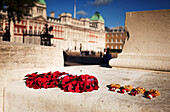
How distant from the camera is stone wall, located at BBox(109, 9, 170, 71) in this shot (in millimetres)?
4512

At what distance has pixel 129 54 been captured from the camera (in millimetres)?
5066

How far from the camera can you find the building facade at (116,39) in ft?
254

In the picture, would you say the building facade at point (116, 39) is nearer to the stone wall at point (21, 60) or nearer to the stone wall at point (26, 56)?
the stone wall at point (26, 56)

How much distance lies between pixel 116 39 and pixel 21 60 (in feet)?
256

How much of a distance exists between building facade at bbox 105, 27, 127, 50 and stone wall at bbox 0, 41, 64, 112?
245ft

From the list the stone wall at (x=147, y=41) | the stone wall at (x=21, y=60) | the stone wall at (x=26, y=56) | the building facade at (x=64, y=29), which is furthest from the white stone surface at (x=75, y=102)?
the building facade at (x=64, y=29)

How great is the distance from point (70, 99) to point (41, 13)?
55.6m

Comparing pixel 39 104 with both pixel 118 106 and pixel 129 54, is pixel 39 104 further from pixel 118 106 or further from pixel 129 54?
pixel 129 54

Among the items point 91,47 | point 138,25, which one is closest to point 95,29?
point 91,47

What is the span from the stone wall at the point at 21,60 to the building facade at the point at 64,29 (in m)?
37.8

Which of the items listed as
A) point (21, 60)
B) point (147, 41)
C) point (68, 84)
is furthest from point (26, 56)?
point (147, 41)

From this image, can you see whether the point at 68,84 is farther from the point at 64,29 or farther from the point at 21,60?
the point at 64,29

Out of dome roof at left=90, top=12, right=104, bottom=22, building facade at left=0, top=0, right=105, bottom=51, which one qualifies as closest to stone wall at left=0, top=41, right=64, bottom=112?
building facade at left=0, top=0, right=105, bottom=51

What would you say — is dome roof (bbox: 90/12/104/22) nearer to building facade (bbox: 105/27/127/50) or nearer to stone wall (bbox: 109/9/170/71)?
building facade (bbox: 105/27/127/50)
